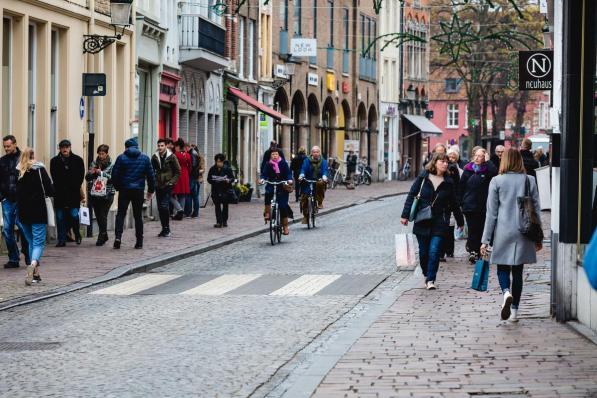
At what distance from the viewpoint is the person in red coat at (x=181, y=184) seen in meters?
33.6

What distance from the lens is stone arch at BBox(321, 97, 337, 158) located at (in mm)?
65688

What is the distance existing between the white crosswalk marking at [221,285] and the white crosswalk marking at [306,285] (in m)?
0.63

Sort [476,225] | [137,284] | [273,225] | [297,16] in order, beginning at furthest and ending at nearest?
[297,16]
[273,225]
[476,225]
[137,284]

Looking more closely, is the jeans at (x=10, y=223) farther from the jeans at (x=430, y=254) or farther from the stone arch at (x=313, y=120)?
the stone arch at (x=313, y=120)

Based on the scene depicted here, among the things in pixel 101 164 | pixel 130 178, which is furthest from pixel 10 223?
pixel 101 164

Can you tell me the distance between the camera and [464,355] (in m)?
11.4

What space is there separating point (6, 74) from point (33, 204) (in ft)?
22.9

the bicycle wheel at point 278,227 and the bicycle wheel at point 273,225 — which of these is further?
the bicycle wheel at point 278,227

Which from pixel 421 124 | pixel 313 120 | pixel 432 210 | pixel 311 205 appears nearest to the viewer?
pixel 432 210

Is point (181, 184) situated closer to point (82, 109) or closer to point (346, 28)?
point (82, 109)

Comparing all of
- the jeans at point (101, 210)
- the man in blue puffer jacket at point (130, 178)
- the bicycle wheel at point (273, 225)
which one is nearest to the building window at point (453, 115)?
the bicycle wheel at point (273, 225)

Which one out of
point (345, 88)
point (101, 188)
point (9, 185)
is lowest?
point (101, 188)

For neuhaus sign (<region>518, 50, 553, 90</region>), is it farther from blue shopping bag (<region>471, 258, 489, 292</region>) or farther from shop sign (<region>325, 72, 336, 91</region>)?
shop sign (<region>325, 72, 336, 91</region>)

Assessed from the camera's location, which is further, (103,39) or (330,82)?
(330,82)
